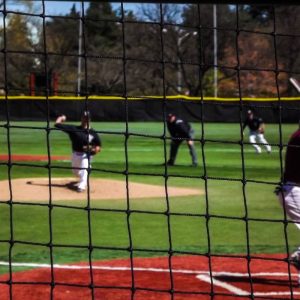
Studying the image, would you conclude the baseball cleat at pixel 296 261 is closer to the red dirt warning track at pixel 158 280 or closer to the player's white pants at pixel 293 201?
the red dirt warning track at pixel 158 280

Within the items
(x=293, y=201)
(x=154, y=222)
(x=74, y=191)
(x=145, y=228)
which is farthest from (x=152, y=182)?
(x=293, y=201)

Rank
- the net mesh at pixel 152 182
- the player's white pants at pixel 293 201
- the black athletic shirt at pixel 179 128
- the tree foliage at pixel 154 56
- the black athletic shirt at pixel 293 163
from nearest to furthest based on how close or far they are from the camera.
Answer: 1. the net mesh at pixel 152 182
2. the black athletic shirt at pixel 293 163
3. the player's white pants at pixel 293 201
4. the black athletic shirt at pixel 179 128
5. the tree foliage at pixel 154 56

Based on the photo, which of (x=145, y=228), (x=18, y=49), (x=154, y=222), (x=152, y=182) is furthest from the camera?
(x=18, y=49)

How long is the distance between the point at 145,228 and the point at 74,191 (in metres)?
4.05

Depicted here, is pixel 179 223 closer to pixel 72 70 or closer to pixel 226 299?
pixel 226 299

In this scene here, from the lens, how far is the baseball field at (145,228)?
5.98 meters

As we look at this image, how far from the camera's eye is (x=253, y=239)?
1048cm

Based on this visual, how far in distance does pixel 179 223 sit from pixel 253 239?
5.33 feet

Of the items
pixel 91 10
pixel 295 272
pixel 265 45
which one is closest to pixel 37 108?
pixel 295 272

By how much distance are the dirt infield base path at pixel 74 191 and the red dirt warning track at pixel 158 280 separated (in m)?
5.42

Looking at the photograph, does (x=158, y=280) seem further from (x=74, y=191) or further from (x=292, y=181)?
(x=74, y=191)

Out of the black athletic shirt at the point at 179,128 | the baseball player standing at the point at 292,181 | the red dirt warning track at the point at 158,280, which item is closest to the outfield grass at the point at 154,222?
the red dirt warning track at the point at 158,280

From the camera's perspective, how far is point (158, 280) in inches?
316

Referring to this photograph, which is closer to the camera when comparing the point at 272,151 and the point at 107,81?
the point at 272,151
